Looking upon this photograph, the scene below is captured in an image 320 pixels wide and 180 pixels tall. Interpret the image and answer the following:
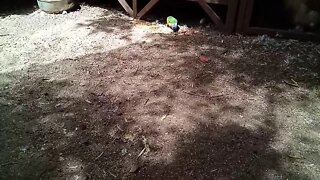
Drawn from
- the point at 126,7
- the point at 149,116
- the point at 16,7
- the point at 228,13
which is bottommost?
the point at 149,116

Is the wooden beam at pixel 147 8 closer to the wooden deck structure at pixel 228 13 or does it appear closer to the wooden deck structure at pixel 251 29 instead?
the wooden deck structure at pixel 228 13

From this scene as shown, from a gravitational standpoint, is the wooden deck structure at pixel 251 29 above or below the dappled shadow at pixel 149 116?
above

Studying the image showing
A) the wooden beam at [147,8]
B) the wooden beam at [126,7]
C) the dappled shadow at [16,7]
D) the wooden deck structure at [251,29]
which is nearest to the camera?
the wooden deck structure at [251,29]

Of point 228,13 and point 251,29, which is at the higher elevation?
point 228,13

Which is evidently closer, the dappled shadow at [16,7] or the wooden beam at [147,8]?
the wooden beam at [147,8]

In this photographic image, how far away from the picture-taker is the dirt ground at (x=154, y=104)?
7.56 ft

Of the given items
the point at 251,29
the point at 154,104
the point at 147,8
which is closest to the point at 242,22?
the point at 251,29

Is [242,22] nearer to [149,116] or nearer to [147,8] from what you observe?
[147,8]

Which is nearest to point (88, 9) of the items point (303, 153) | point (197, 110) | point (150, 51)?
point (150, 51)

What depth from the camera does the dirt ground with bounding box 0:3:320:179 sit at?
7.56ft

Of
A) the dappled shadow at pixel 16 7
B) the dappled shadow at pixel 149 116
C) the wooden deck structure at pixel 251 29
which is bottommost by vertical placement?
the dappled shadow at pixel 149 116

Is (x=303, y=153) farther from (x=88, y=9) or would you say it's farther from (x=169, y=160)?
(x=88, y=9)

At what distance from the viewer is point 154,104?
294 cm

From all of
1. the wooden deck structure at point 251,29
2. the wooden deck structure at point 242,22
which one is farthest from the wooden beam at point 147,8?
the wooden deck structure at point 251,29
